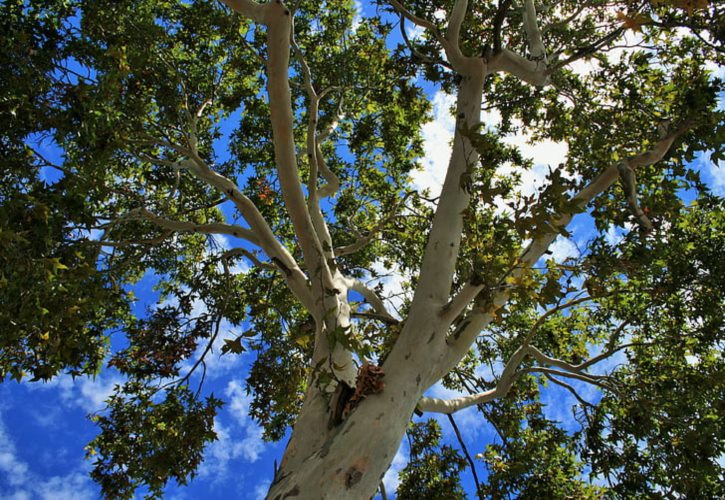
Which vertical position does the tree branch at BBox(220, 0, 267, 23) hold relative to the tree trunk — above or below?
above

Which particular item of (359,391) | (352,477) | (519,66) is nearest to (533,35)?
(519,66)

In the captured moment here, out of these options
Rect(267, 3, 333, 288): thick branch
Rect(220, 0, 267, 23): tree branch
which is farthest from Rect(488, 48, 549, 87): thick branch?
Rect(220, 0, 267, 23): tree branch

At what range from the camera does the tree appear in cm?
394

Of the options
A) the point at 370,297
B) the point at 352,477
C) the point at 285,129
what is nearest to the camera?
the point at 352,477

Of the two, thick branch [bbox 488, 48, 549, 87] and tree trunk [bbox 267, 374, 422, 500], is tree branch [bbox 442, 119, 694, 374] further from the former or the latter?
thick branch [bbox 488, 48, 549, 87]

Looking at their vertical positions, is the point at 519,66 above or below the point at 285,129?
above

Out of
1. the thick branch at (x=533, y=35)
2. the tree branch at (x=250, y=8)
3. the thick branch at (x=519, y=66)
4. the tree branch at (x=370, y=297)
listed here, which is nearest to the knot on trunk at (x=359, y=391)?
the tree branch at (x=370, y=297)

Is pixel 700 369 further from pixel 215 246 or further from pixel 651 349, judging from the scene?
pixel 215 246

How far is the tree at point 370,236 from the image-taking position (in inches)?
155

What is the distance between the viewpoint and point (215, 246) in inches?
326

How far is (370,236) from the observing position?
7.20 meters

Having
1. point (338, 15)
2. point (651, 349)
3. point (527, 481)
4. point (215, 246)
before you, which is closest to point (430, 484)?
point (527, 481)

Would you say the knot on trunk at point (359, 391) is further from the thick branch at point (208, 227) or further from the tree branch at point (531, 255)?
the thick branch at point (208, 227)

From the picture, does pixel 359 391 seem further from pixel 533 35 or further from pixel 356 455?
pixel 533 35
